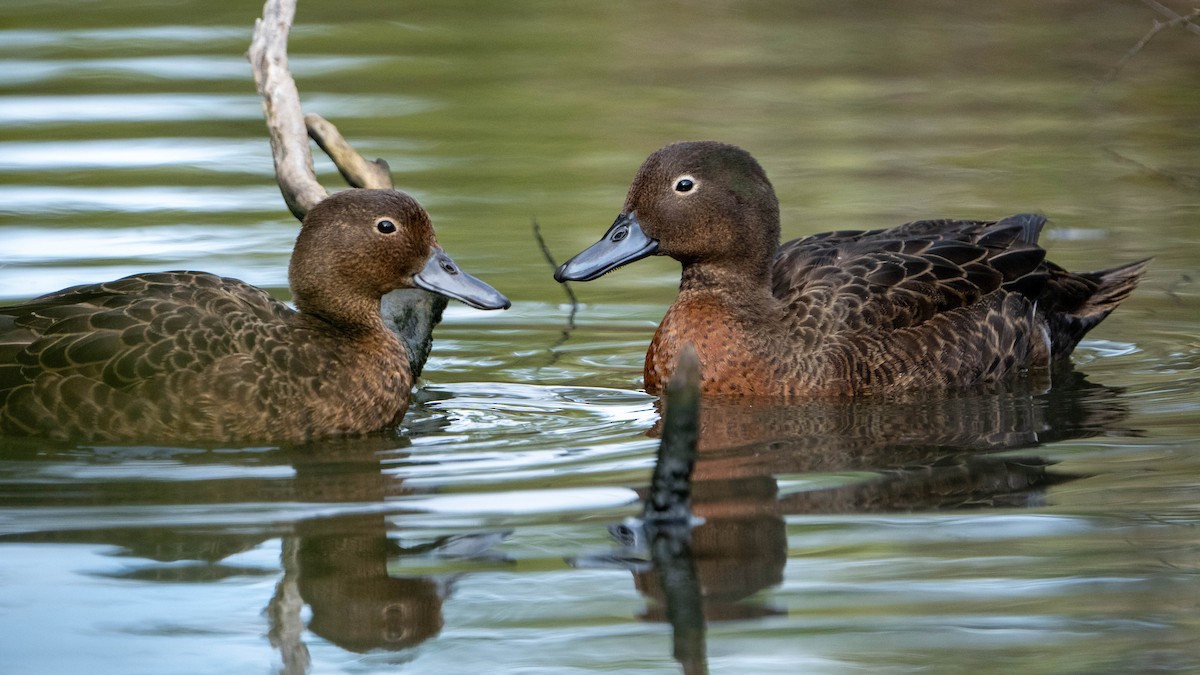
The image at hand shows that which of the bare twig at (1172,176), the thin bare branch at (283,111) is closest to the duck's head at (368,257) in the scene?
the thin bare branch at (283,111)

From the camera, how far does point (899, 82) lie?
1619cm

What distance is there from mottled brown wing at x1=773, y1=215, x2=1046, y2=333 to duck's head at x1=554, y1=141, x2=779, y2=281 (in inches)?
13.9

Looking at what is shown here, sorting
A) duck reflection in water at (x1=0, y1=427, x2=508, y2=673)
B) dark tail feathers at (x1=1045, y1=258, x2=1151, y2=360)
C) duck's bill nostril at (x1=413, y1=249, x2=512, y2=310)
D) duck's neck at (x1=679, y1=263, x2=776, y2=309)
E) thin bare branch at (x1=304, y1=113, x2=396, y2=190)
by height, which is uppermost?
thin bare branch at (x1=304, y1=113, x2=396, y2=190)

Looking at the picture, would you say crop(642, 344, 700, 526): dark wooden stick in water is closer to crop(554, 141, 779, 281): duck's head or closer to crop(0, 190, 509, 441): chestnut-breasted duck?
crop(0, 190, 509, 441): chestnut-breasted duck

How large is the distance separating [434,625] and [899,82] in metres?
11.8

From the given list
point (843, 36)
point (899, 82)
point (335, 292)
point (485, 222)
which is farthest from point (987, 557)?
point (843, 36)

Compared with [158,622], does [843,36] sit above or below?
above

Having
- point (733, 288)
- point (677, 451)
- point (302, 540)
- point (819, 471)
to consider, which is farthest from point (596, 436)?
point (677, 451)

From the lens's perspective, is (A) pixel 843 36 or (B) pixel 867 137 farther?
(A) pixel 843 36

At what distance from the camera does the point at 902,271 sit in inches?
342

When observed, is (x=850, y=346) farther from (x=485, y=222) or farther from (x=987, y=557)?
(x=485, y=222)

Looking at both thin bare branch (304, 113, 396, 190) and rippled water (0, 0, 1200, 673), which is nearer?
rippled water (0, 0, 1200, 673)

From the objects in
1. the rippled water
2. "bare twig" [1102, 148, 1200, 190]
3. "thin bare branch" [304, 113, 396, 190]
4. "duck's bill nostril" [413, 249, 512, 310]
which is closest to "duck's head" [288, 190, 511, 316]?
"duck's bill nostril" [413, 249, 512, 310]

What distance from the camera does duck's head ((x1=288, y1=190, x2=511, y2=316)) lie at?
767 centimetres
